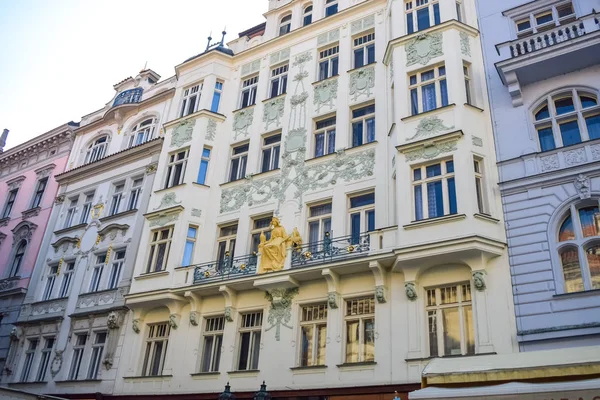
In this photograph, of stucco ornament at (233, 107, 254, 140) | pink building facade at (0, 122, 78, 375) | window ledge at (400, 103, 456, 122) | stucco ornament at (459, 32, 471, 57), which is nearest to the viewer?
window ledge at (400, 103, 456, 122)

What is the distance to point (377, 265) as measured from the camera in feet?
52.4

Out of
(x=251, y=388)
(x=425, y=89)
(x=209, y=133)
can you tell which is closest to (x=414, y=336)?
(x=251, y=388)

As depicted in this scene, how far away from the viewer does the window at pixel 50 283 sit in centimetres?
2554

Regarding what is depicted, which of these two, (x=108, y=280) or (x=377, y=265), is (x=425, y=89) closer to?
(x=377, y=265)

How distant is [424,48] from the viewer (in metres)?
18.8

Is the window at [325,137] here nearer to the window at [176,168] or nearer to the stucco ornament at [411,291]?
the window at [176,168]

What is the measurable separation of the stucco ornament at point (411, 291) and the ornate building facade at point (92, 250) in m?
11.9

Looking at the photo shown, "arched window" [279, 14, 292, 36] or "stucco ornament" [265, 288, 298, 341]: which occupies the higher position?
"arched window" [279, 14, 292, 36]

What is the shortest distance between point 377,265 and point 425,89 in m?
6.44

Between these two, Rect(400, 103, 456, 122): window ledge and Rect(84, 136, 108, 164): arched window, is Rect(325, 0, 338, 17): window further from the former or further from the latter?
Rect(84, 136, 108, 164): arched window

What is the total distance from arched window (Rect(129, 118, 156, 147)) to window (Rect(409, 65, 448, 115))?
14.0 metres

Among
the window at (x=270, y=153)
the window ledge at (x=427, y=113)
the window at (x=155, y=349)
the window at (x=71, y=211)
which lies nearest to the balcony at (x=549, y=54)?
the window ledge at (x=427, y=113)

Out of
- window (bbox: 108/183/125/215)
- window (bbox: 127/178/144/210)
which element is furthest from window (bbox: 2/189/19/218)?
window (bbox: 127/178/144/210)

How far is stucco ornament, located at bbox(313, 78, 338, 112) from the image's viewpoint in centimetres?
2122
